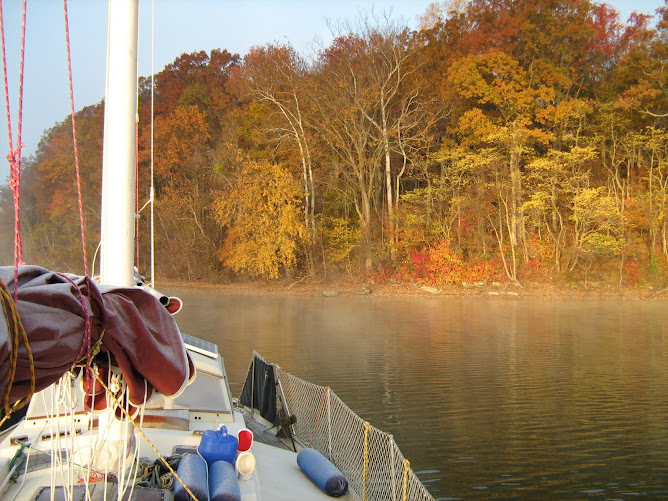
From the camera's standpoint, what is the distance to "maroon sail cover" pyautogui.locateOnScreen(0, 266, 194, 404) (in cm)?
330

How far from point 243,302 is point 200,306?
→ 118 inches

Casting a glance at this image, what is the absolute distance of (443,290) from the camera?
40.2m

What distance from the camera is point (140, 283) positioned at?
7512 mm

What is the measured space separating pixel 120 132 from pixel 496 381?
13.1 m

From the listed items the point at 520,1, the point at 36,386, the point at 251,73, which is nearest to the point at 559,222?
the point at 520,1

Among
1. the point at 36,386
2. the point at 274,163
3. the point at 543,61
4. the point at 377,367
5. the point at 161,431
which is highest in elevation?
the point at 543,61

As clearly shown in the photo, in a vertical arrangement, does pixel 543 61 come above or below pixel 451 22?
below

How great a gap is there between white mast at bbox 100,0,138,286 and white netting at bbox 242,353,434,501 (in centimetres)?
355

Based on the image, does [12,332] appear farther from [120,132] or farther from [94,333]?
[120,132]

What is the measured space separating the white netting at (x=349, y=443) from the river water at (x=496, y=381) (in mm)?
1061

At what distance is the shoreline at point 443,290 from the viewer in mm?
37469

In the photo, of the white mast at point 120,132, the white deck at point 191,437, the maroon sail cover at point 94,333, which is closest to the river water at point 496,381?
the white deck at point 191,437

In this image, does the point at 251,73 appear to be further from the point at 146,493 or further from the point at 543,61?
the point at 146,493

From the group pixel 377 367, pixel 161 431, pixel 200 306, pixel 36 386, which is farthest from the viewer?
pixel 200 306
